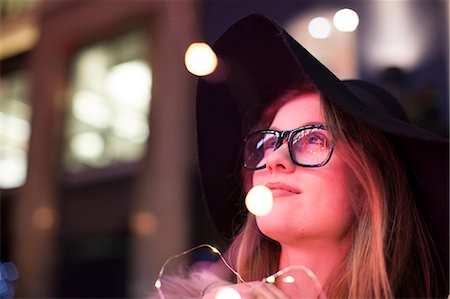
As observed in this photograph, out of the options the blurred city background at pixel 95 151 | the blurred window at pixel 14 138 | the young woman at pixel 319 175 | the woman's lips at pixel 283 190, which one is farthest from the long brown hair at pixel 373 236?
the blurred window at pixel 14 138

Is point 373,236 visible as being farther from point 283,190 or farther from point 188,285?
point 188,285

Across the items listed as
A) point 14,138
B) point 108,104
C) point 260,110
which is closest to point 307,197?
point 260,110

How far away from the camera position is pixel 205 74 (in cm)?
95

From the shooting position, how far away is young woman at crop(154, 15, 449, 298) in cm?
78

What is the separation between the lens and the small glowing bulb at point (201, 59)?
A: 894 mm

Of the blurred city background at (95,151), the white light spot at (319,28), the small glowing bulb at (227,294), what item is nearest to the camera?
the small glowing bulb at (227,294)

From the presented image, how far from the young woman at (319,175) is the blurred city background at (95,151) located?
214cm

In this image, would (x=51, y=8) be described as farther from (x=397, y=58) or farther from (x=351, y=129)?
(x=351, y=129)

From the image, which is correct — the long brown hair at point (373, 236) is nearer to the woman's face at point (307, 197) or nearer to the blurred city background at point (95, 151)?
the woman's face at point (307, 197)

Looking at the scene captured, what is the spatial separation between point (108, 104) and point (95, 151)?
71 centimetres

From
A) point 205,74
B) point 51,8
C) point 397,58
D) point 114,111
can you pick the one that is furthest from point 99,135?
point 205,74

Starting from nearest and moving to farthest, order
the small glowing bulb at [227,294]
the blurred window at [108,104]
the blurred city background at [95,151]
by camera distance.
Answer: the small glowing bulb at [227,294] < the blurred city background at [95,151] < the blurred window at [108,104]

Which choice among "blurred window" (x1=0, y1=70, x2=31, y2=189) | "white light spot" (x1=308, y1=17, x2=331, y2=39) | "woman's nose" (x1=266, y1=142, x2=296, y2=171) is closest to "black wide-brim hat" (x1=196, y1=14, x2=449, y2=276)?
"woman's nose" (x1=266, y1=142, x2=296, y2=171)

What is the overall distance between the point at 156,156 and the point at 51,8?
77.4 inches
